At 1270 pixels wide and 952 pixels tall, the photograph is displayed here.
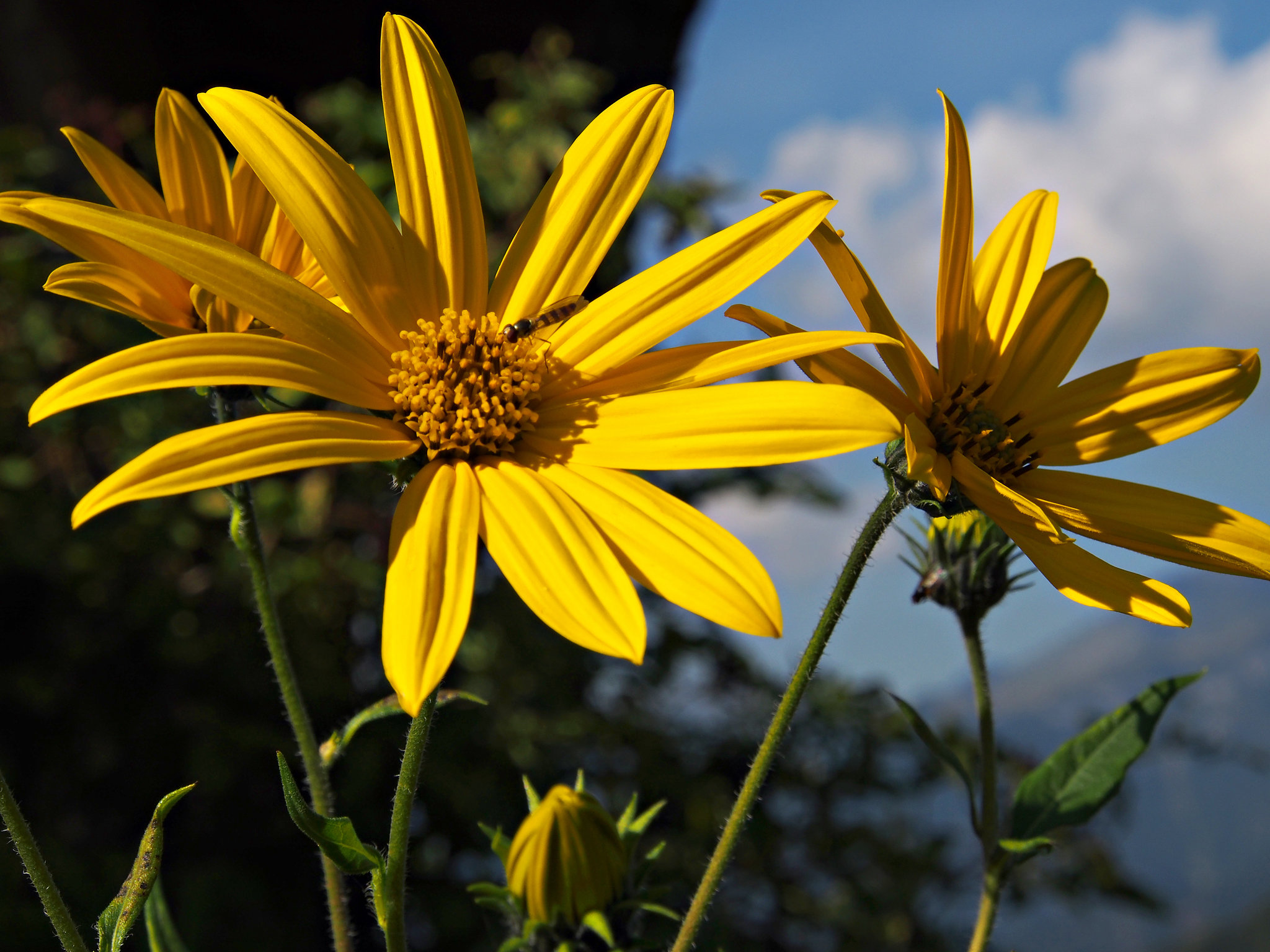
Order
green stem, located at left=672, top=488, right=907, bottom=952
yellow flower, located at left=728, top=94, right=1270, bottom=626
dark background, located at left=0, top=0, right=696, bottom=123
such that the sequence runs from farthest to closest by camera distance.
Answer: dark background, located at left=0, top=0, right=696, bottom=123 → yellow flower, located at left=728, top=94, right=1270, bottom=626 → green stem, located at left=672, top=488, right=907, bottom=952

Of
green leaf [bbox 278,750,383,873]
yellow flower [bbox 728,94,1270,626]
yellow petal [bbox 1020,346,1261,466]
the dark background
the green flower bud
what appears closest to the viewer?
green leaf [bbox 278,750,383,873]

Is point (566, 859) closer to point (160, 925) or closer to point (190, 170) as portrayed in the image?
point (160, 925)

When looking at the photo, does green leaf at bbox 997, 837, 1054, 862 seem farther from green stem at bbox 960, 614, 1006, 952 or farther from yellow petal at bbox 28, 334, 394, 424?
yellow petal at bbox 28, 334, 394, 424

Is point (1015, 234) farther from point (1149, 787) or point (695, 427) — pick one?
point (1149, 787)

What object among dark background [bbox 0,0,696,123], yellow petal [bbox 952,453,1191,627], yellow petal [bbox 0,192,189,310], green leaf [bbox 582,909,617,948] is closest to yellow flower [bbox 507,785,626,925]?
green leaf [bbox 582,909,617,948]

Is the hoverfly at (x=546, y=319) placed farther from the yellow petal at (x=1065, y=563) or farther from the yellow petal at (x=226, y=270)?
the yellow petal at (x=1065, y=563)

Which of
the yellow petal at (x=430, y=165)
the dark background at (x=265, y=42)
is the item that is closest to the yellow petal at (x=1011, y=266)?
the yellow petal at (x=430, y=165)

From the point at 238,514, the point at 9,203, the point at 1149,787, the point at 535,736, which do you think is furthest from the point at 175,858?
the point at 1149,787
